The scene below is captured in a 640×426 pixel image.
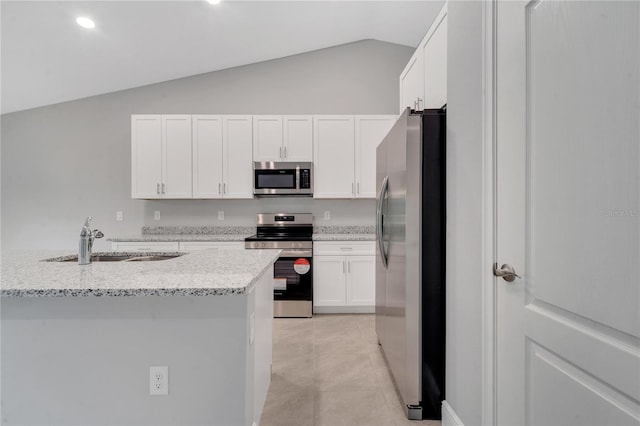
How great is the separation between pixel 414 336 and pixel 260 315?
0.84 meters

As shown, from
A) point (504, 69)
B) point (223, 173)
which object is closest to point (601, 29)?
point (504, 69)


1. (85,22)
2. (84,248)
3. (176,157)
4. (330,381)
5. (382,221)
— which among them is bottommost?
(330,381)

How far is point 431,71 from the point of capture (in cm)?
205

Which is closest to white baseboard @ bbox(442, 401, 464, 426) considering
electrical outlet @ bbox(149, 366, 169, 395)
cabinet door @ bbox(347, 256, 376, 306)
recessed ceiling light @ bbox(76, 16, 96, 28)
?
electrical outlet @ bbox(149, 366, 169, 395)

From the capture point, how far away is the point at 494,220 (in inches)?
50.6

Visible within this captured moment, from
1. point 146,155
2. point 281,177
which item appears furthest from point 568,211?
point 146,155

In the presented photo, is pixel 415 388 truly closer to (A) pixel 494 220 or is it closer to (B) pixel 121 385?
(A) pixel 494 220

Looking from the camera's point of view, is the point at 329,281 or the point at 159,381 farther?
the point at 329,281

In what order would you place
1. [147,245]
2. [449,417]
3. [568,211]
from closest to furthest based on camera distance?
[568,211]
[449,417]
[147,245]

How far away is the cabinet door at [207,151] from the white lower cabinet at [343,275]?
147cm

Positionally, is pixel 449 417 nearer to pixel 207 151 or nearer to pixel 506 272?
pixel 506 272

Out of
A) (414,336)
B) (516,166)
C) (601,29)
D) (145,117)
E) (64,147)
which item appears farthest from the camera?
(64,147)

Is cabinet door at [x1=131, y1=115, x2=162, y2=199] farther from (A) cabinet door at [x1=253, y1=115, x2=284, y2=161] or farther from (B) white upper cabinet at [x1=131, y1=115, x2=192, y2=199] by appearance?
(A) cabinet door at [x1=253, y1=115, x2=284, y2=161]

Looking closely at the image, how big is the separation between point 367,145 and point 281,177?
1092mm
